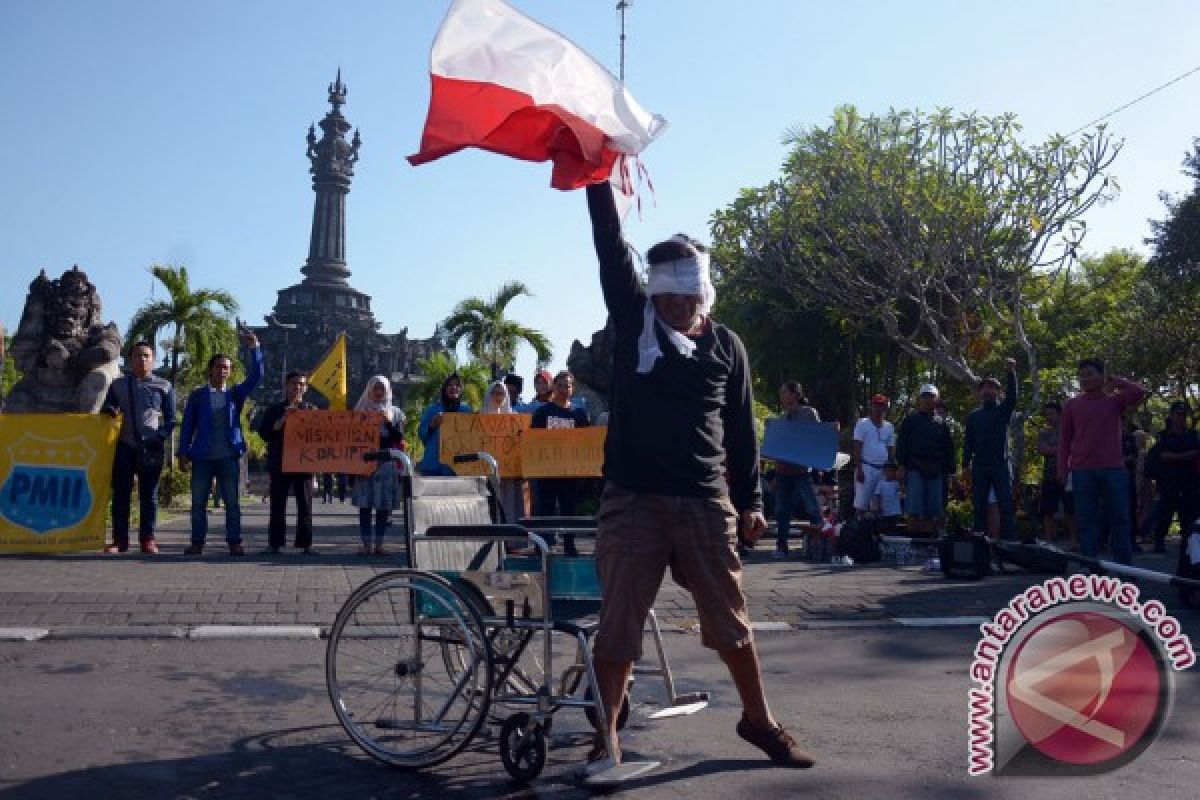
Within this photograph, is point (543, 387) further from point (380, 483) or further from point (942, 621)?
point (942, 621)

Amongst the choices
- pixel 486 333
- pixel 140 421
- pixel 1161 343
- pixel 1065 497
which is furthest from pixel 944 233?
pixel 486 333

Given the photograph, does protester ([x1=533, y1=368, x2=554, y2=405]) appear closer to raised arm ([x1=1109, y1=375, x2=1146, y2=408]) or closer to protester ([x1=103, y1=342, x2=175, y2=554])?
protester ([x1=103, y1=342, x2=175, y2=554])

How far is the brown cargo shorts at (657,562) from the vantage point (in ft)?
14.7

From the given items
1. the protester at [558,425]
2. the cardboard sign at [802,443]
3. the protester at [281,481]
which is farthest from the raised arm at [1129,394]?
the protester at [281,481]

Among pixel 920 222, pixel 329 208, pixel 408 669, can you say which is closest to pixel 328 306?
pixel 329 208

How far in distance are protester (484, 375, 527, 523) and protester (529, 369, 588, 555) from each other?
20cm

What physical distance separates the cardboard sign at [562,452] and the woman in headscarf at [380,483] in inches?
55.8

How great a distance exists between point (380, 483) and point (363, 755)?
305 inches

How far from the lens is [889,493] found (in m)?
14.1

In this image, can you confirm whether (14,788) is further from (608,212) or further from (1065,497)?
(1065,497)

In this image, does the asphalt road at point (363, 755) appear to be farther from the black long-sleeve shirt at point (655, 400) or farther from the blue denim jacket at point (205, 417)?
the blue denim jacket at point (205, 417)

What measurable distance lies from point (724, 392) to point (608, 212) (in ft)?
2.75

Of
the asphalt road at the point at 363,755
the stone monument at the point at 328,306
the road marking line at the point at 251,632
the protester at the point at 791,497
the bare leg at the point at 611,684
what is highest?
the stone monument at the point at 328,306

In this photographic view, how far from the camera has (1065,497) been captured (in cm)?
1583
